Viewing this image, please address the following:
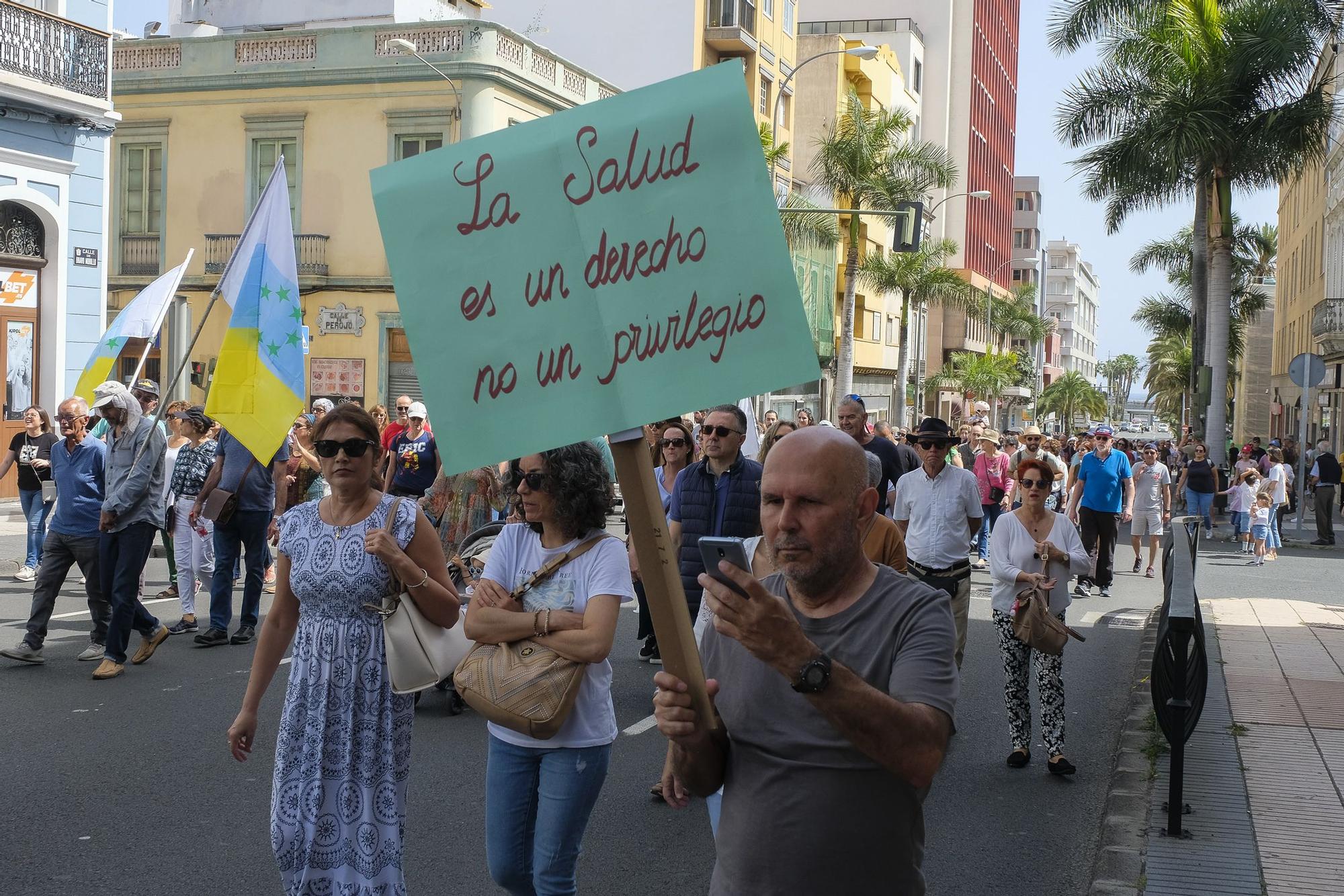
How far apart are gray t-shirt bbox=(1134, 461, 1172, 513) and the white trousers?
10.7m

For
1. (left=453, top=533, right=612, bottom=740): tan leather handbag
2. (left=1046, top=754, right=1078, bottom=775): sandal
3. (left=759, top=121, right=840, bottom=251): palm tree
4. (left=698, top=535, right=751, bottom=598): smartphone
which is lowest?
(left=1046, top=754, right=1078, bottom=775): sandal

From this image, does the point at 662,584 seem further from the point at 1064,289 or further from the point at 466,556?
the point at 1064,289

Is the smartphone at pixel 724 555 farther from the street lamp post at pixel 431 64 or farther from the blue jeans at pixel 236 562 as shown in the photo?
the street lamp post at pixel 431 64

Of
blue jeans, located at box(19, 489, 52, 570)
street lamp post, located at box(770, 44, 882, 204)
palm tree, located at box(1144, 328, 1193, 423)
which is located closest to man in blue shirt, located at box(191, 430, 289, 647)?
blue jeans, located at box(19, 489, 52, 570)

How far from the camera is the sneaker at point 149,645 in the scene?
9.49 metres

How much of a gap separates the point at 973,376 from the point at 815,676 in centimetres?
7766

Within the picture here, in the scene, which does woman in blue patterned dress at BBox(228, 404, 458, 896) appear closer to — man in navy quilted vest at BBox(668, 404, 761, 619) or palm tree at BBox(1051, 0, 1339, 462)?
man in navy quilted vest at BBox(668, 404, 761, 619)

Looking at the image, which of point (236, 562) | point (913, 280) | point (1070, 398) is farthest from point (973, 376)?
point (236, 562)

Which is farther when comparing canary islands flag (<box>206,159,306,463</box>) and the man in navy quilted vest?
the man in navy quilted vest

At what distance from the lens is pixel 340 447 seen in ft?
14.2

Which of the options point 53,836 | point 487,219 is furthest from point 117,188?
point 487,219

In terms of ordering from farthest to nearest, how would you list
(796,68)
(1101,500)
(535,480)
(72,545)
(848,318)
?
(848,318), (796,68), (1101,500), (72,545), (535,480)

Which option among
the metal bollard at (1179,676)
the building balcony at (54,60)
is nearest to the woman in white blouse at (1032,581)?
the metal bollard at (1179,676)

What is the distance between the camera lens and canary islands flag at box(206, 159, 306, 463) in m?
6.44
